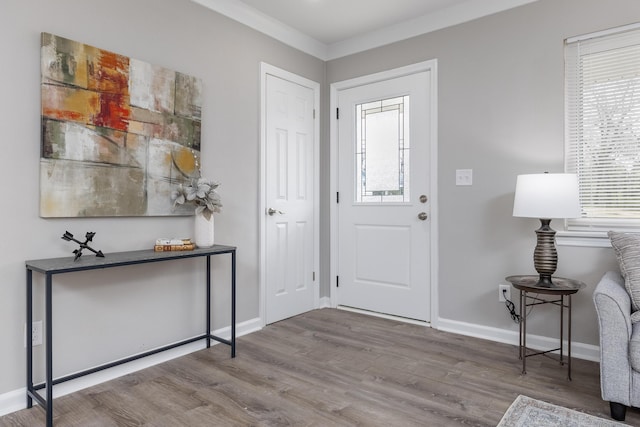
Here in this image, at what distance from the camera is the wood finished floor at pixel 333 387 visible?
190cm

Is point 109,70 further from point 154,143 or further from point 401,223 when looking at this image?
point 401,223

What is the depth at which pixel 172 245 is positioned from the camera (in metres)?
2.43

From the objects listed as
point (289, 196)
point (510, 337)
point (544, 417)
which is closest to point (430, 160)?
point (289, 196)

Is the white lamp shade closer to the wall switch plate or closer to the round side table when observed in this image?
the round side table

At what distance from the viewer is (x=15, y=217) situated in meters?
1.97

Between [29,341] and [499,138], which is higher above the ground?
[499,138]

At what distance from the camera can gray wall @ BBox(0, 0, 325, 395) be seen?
6.44ft

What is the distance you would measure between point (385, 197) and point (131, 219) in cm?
204

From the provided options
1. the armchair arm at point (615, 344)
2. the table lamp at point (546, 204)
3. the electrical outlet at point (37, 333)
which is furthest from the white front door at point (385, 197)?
the electrical outlet at point (37, 333)

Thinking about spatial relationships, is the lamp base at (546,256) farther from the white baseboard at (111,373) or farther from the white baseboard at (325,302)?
the white baseboard at (111,373)

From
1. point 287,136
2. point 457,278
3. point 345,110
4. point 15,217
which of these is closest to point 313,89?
point 345,110

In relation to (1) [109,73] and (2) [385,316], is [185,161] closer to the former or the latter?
(1) [109,73]

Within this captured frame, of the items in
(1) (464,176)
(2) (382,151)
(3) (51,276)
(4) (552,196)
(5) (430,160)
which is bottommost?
(3) (51,276)

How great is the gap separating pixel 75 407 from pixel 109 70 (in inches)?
69.9
